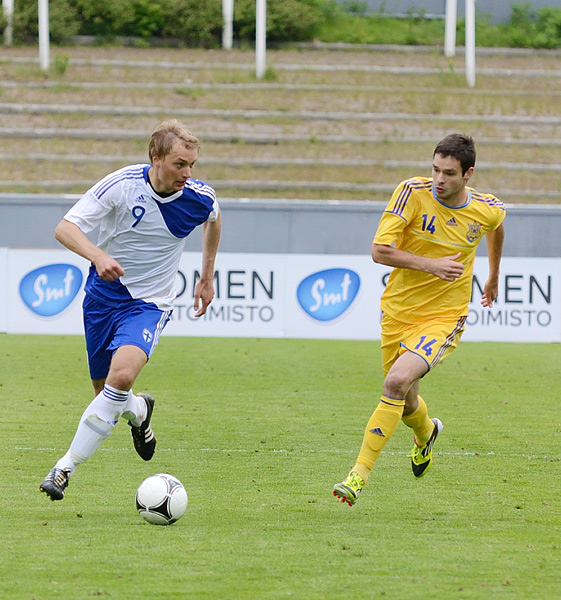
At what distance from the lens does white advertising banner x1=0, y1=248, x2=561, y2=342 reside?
13.8 metres

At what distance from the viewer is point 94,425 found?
4945mm

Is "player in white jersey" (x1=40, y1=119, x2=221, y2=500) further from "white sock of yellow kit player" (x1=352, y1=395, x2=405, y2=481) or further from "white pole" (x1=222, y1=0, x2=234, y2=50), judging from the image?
"white pole" (x1=222, y1=0, x2=234, y2=50)

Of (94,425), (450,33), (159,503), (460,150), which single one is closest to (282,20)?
(450,33)

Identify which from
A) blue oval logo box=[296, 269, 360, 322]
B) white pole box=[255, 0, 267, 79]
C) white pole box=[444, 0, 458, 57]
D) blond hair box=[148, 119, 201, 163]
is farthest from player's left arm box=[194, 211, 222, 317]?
white pole box=[444, 0, 458, 57]

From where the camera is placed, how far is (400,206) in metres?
5.41

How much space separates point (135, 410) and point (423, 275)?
1890 millimetres

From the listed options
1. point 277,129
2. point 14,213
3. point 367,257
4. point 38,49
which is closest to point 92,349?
point 367,257

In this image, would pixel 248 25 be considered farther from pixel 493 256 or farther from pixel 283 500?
pixel 283 500

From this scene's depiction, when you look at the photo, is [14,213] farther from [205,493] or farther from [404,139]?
[205,493]

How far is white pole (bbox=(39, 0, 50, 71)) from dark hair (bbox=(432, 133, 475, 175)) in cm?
2344

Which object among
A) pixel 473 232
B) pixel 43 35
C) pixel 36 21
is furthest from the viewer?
pixel 36 21

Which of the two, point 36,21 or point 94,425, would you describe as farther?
point 36,21

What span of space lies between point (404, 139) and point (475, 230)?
21004mm

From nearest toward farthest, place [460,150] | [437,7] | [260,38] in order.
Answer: [460,150]
[260,38]
[437,7]
